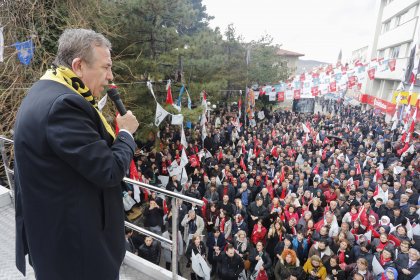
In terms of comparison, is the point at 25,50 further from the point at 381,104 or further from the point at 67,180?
the point at 381,104

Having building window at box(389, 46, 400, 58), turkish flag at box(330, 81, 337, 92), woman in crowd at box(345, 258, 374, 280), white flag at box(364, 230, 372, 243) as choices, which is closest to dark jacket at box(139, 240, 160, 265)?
woman in crowd at box(345, 258, 374, 280)

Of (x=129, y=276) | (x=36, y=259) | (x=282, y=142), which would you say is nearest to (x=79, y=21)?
(x=129, y=276)

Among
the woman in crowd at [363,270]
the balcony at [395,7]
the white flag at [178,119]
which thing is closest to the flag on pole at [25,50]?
the white flag at [178,119]

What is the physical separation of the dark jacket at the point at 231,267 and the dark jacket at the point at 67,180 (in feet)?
16.3

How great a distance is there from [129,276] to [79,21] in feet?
27.0

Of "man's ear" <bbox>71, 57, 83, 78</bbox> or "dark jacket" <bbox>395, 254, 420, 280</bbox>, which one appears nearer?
"man's ear" <bbox>71, 57, 83, 78</bbox>

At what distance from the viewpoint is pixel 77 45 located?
1318 mm

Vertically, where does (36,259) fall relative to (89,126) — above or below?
below

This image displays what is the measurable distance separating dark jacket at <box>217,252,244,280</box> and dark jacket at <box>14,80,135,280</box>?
4974 mm

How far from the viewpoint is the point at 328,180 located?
10.5 m

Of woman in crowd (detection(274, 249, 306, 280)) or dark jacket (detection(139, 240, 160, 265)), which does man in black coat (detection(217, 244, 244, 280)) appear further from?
dark jacket (detection(139, 240, 160, 265))

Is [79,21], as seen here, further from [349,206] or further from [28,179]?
[349,206]

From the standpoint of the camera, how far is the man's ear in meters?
1.32

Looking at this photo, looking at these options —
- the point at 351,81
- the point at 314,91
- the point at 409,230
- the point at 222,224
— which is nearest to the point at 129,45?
the point at 222,224
